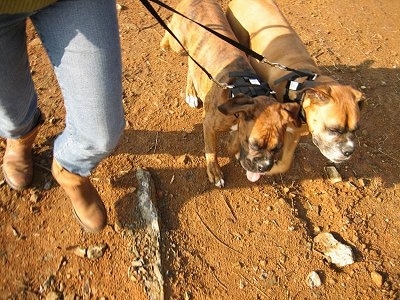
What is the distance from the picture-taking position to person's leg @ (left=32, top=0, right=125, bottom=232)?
170 cm

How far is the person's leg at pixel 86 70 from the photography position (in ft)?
5.57

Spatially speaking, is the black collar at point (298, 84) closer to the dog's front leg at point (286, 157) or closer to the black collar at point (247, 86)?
the dog's front leg at point (286, 157)

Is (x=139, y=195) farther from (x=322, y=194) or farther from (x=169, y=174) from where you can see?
(x=322, y=194)

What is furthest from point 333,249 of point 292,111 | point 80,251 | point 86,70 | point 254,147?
point 86,70

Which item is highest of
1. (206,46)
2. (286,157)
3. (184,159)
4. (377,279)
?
(206,46)

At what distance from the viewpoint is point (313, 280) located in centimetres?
319

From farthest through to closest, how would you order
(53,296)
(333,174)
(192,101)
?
(192,101), (333,174), (53,296)

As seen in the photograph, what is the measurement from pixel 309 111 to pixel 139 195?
178 cm

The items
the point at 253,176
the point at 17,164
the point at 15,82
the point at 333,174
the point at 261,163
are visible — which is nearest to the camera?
the point at 15,82

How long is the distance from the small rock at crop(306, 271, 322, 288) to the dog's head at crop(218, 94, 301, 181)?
95 cm

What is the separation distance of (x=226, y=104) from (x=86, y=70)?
1.56 meters

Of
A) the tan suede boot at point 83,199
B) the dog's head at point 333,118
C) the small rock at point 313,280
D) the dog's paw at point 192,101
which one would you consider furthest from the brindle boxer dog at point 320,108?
the tan suede boot at point 83,199

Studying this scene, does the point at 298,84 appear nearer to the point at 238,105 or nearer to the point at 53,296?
the point at 238,105

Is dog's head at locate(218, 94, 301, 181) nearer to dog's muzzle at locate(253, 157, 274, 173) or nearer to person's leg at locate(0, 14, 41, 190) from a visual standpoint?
dog's muzzle at locate(253, 157, 274, 173)
